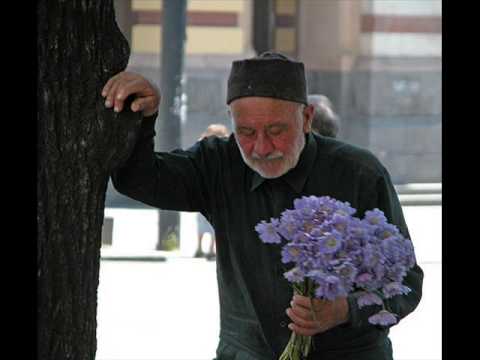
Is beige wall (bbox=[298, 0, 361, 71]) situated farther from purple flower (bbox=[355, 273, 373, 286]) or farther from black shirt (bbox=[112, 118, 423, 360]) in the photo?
purple flower (bbox=[355, 273, 373, 286])

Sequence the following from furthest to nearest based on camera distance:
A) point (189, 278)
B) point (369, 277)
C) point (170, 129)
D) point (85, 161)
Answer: point (170, 129) < point (189, 278) < point (85, 161) < point (369, 277)

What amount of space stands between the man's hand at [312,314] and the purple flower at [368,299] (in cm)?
6

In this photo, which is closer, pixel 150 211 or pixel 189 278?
pixel 189 278

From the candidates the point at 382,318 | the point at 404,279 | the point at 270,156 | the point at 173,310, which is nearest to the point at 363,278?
the point at 382,318

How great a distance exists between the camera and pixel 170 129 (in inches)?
538

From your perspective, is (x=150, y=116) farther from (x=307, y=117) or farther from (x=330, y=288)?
(x=330, y=288)

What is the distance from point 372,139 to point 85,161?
61.5 feet

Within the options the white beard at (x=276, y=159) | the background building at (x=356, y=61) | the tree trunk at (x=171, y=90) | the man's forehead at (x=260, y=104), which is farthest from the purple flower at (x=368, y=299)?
the background building at (x=356, y=61)

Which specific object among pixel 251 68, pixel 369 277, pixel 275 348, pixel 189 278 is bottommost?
pixel 189 278

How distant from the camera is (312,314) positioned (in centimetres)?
327

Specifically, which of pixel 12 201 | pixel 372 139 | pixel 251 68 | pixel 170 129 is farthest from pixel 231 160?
pixel 372 139

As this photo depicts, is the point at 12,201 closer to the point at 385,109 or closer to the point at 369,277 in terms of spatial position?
the point at 369,277

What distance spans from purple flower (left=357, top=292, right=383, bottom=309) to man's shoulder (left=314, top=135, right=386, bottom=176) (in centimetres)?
55

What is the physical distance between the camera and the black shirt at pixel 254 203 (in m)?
3.63
